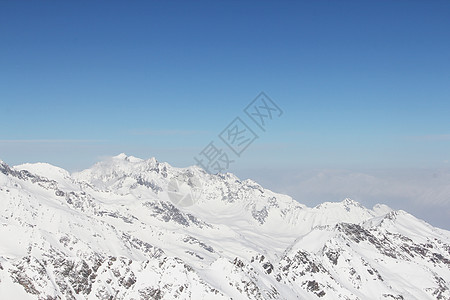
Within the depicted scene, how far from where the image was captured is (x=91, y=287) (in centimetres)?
10600

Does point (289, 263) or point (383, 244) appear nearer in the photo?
point (289, 263)

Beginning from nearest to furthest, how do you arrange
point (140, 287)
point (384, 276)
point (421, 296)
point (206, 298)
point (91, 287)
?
point (206, 298) < point (140, 287) < point (91, 287) < point (421, 296) < point (384, 276)

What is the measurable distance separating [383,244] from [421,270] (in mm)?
21889

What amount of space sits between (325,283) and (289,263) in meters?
14.3

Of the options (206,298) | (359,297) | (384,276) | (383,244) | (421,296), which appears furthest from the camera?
(383,244)

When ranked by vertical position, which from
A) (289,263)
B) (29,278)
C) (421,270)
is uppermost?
(421,270)

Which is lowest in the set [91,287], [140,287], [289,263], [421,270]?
[91,287]

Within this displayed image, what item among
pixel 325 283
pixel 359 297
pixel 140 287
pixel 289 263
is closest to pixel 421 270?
pixel 359 297

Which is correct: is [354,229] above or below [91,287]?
above

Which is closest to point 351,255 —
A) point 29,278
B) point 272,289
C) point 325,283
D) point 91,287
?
point 325,283

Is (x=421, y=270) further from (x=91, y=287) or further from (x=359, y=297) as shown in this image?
(x=91, y=287)

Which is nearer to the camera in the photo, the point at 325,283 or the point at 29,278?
the point at 29,278

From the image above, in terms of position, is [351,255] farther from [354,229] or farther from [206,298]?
[206,298]

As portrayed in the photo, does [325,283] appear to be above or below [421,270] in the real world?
below
